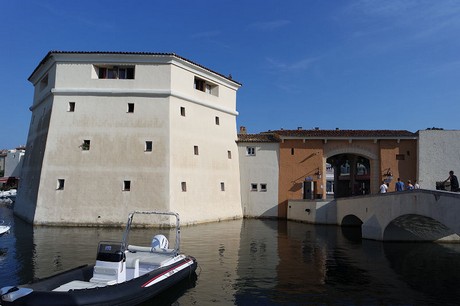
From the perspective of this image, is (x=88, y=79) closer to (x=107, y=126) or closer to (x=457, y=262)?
(x=107, y=126)

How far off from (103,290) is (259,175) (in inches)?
1033

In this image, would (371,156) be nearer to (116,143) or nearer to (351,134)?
(351,134)

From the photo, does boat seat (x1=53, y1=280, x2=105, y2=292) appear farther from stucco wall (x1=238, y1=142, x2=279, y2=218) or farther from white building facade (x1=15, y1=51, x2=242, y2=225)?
stucco wall (x1=238, y1=142, x2=279, y2=218)

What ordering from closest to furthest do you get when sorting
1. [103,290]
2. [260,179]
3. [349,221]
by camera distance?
[103,290] < [349,221] < [260,179]

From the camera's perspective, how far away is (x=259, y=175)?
3472cm

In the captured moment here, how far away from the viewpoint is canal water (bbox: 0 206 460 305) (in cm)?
1124

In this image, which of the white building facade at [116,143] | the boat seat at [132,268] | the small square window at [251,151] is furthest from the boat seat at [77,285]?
the small square window at [251,151]

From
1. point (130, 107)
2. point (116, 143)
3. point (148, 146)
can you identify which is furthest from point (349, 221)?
point (130, 107)

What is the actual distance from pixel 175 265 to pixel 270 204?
2265 centimetres

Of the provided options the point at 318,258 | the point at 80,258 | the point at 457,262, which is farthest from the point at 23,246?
the point at 457,262

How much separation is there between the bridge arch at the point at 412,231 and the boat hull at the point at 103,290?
1337cm

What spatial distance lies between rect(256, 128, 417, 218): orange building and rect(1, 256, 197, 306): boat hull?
22511 mm

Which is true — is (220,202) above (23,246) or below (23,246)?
above

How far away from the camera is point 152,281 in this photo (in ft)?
35.2
